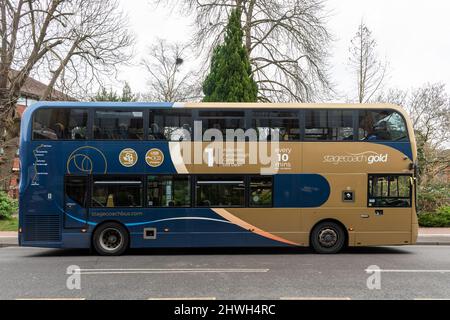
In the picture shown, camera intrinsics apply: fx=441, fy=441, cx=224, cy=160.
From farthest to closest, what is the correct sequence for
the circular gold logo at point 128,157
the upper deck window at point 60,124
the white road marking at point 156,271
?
1. the circular gold logo at point 128,157
2. the upper deck window at point 60,124
3. the white road marking at point 156,271

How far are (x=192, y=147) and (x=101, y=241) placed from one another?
335 centimetres

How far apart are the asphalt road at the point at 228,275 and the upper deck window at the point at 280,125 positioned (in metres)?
3.08

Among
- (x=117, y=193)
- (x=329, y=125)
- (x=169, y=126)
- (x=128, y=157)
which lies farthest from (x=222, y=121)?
(x=117, y=193)

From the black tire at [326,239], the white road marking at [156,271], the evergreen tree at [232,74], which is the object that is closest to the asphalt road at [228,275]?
the white road marking at [156,271]

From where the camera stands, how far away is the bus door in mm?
11148

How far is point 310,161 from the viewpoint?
11.4 m

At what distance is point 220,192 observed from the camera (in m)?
11.4

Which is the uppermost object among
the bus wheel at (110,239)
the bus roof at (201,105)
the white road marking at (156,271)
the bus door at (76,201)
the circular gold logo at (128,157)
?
the bus roof at (201,105)

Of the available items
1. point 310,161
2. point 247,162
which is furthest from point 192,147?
point 310,161

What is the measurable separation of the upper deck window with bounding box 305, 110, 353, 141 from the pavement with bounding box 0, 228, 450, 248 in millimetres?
5128

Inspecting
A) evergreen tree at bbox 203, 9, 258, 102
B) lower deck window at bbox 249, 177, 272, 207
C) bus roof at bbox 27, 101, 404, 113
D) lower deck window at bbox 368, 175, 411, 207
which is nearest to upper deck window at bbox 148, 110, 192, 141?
bus roof at bbox 27, 101, 404, 113

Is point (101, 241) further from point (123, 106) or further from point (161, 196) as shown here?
point (123, 106)

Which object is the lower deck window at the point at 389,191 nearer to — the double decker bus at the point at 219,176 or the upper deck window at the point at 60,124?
the double decker bus at the point at 219,176

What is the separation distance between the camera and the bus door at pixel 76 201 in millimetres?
11148
